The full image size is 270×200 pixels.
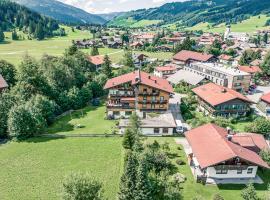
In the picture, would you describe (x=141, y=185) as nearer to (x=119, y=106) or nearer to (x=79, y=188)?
(x=79, y=188)

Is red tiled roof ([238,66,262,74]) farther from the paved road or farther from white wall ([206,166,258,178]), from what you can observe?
white wall ([206,166,258,178])

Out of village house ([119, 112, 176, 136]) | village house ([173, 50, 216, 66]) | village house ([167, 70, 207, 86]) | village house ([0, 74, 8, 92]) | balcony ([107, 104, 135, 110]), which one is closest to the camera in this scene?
village house ([119, 112, 176, 136])

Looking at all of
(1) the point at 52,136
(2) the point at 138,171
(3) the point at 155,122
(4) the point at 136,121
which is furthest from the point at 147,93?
(2) the point at 138,171

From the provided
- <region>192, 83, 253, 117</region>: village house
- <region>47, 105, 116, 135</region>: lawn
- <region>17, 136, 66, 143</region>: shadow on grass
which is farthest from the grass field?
<region>192, 83, 253, 117</region>: village house

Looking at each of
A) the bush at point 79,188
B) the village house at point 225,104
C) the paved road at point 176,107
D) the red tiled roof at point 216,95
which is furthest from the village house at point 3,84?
the village house at point 225,104

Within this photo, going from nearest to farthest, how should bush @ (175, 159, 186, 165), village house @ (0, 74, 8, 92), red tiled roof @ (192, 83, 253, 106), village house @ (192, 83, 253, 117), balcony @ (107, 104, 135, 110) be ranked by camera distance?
bush @ (175, 159, 186, 165) < village house @ (192, 83, 253, 117) < red tiled roof @ (192, 83, 253, 106) < balcony @ (107, 104, 135, 110) < village house @ (0, 74, 8, 92)

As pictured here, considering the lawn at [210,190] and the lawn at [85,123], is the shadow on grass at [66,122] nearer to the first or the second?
the lawn at [85,123]

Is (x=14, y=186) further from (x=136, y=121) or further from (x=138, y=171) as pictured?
(x=136, y=121)
